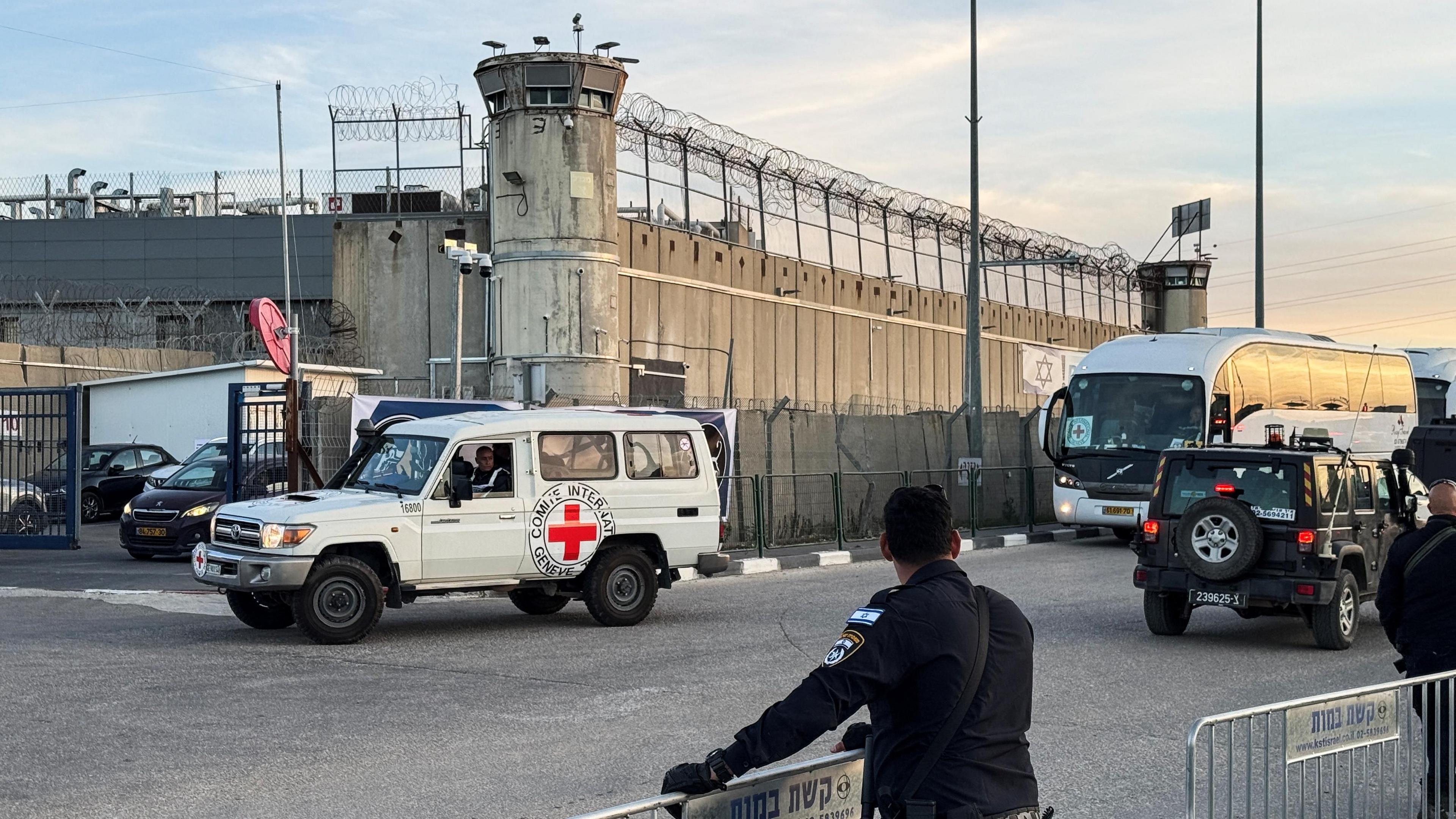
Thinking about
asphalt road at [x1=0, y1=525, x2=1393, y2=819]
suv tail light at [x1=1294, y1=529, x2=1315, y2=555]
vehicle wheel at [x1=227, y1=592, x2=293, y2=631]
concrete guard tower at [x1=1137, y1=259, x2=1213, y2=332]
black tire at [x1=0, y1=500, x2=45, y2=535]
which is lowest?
asphalt road at [x1=0, y1=525, x2=1393, y2=819]

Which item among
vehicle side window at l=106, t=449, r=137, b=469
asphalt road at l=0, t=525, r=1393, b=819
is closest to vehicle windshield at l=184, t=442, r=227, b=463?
asphalt road at l=0, t=525, r=1393, b=819

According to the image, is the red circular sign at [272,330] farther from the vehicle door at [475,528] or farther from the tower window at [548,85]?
the tower window at [548,85]

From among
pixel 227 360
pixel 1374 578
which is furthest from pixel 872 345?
pixel 1374 578

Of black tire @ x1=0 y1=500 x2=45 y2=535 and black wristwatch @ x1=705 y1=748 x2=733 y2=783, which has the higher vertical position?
black wristwatch @ x1=705 y1=748 x2=733 y2=783

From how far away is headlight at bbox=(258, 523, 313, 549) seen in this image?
12.1m

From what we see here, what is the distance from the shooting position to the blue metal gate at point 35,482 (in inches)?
826

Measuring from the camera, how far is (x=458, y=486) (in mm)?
13016

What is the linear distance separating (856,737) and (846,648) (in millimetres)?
499

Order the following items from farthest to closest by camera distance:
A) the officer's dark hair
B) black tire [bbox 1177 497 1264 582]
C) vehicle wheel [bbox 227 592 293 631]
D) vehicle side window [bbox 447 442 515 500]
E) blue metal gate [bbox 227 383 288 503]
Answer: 1. blue metal gate [bbox 227 383 288 503]
2. vehicle side window [bbox 447 442 515 500]
3. vehicle wheel [bbox 227 592 293 631]
4. black tire [bbox 1177 497 1264 582]
5. the officer's dark hair

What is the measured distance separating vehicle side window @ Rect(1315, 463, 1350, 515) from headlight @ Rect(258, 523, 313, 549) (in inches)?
343

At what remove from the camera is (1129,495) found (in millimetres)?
23734

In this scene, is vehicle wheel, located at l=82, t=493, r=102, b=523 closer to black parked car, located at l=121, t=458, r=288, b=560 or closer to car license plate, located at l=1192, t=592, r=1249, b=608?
black parked car, located at l=121, t=458, r=288, b=560

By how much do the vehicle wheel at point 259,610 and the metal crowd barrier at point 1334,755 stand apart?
9235 mm

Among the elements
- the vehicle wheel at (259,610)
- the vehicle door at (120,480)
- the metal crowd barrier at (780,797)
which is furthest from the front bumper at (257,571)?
the vehicle door at (120,480)
